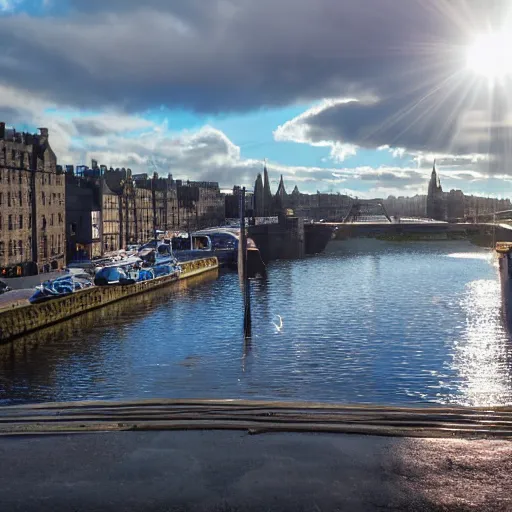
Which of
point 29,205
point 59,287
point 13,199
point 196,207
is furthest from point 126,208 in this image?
point 59,287

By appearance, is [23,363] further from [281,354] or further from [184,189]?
[184,189]

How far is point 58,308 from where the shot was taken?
53969 millimetres

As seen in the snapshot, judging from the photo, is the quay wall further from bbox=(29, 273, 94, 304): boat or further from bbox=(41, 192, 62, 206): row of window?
bbox=(41, 192, 62, 206): row of window

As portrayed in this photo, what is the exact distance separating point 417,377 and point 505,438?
1863 cm

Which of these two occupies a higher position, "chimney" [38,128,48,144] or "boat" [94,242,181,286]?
"chimney" [38,128,48,144]

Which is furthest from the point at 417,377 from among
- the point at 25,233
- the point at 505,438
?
the point at 25,233

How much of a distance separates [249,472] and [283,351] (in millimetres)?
28681

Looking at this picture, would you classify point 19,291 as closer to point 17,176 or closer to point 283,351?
point 17,176

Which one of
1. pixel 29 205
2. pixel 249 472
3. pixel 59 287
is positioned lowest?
pixel 249 472

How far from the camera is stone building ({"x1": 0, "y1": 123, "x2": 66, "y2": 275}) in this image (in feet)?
238

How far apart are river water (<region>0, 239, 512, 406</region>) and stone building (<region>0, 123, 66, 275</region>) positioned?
13.9 metres

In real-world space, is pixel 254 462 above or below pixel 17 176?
below

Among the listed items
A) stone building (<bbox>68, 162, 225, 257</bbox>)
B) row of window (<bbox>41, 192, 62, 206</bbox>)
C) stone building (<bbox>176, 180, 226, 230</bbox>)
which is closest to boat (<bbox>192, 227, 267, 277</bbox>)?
stone building (<bbox>68, 162, 225, 257</bbox>)

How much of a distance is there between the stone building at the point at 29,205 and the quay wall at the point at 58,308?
11.7 m
